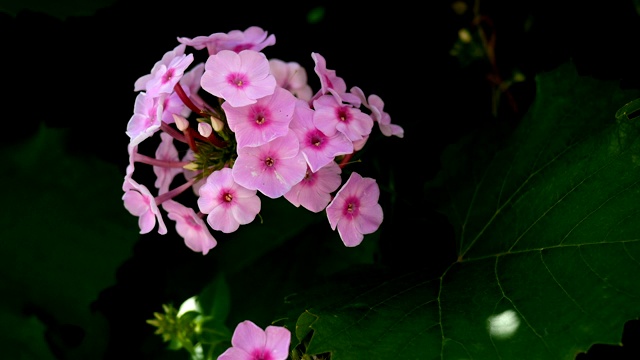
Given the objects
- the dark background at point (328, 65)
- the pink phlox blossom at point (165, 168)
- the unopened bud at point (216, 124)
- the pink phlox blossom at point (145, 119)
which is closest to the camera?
the pink phlox blossom at point (145, 119)

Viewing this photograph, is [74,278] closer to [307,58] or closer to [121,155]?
[121,155]

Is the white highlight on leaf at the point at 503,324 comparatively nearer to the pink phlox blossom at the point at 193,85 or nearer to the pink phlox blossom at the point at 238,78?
the pink phlox blossom at the point at 238,78

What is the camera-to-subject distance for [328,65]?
9.32 ft

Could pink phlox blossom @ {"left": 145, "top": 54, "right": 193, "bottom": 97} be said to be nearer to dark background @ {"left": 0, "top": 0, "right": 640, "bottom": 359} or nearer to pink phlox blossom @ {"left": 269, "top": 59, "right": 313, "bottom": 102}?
pink phlox blossom @ {"left": 269, "top": 59, "right": 313, "bottom": 102}

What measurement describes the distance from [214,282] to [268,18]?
3.56 ft

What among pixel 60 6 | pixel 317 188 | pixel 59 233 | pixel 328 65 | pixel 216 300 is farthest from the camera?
pixel 328 65

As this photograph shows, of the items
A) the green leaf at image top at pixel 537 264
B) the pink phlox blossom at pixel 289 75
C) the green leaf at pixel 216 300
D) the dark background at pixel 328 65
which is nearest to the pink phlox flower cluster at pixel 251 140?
the pink phlox blossom at pixel 289 75

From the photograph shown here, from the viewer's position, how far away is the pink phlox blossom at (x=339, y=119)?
189 centimetres

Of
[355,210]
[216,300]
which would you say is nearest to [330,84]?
[355,210]

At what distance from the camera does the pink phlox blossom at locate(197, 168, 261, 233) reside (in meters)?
1.91

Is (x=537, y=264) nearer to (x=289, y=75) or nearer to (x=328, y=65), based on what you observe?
(x=289, y=75)

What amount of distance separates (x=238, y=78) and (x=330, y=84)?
301 millimetres

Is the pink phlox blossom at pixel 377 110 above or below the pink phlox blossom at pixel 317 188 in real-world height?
above

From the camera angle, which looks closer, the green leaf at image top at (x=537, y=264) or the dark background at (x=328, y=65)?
the green leaf at image top at (x=537, y=264)
